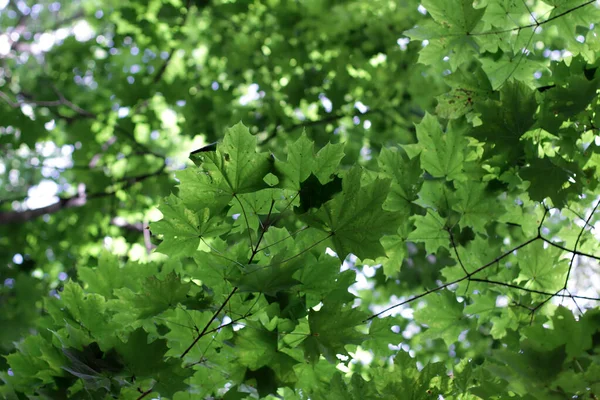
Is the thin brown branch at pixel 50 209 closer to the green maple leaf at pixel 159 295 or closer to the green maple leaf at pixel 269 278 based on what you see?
the green maple leaf at pixel 159 295

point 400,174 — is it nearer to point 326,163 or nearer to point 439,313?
point 326,163

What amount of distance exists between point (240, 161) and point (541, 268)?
4.21 feet

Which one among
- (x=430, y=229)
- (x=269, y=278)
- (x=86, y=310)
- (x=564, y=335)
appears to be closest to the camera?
(x=564, y=335)

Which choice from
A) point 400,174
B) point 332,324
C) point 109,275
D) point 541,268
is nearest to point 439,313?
point 541,268

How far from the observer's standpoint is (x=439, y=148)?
1896 millimetres

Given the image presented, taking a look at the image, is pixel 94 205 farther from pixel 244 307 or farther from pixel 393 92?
pixel 244 307

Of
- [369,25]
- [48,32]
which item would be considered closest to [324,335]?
[369,25]

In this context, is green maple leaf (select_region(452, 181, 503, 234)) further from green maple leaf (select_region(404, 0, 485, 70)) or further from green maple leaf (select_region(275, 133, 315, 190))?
green maple leaf (select_region(275, 133, 315, 190))

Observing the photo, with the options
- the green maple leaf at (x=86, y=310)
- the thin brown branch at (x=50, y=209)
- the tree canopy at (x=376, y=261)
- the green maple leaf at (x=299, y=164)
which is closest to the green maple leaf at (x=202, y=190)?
the tree canopy at (x=376, y=261)

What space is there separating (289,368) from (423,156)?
2.95ft

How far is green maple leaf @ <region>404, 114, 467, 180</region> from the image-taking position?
1884 millimetres

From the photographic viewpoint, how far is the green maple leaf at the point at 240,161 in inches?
55.5

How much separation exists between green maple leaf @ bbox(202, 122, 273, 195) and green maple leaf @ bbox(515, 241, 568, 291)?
115cm

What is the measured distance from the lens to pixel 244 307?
150 centimetres
